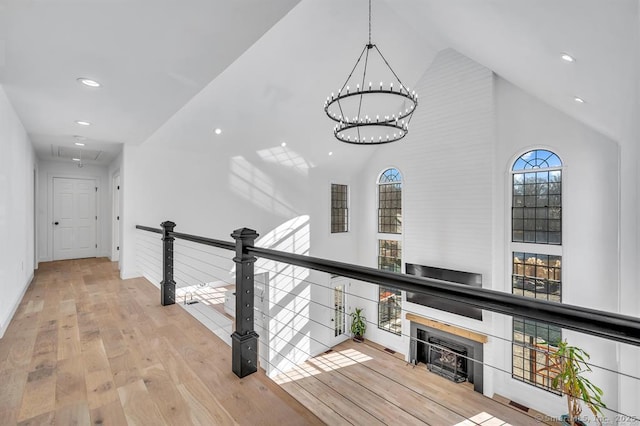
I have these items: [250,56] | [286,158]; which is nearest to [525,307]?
[250,56]

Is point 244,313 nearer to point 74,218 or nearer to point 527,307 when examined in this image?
point 527,307

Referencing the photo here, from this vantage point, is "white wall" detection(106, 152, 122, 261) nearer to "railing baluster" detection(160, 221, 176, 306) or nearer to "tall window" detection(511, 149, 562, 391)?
"railing baluster" detection(160, 221, 176, 306)

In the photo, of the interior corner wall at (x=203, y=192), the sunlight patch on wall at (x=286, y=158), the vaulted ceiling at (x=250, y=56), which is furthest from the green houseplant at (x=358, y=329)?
the vaulted ceiling at (x=250, y=56)

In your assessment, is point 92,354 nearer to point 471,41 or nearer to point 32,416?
point 32,416

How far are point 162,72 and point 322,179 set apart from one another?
5914mm

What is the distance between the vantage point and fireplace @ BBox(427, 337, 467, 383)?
6.52 m

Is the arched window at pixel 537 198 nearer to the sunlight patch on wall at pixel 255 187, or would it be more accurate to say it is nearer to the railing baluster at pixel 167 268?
the sunlight patch on wall at pixel 255 187

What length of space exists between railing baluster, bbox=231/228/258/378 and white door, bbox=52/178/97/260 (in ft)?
21.4

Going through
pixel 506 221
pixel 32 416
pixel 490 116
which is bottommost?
pixel 32 416

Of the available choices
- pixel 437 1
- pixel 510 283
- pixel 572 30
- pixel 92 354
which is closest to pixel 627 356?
pixel 510 283

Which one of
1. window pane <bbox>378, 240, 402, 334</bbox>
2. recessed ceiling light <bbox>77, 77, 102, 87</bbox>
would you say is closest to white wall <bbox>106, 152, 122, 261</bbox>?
recessed ceiling light <bbox>77, 77, 102, 87</bbox>

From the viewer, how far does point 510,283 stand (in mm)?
6117

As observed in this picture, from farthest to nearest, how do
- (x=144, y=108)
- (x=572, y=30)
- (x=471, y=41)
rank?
(x=471, y=41)
(x=144, y=108)
(x=572, y=30)

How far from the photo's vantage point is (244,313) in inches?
73.9
